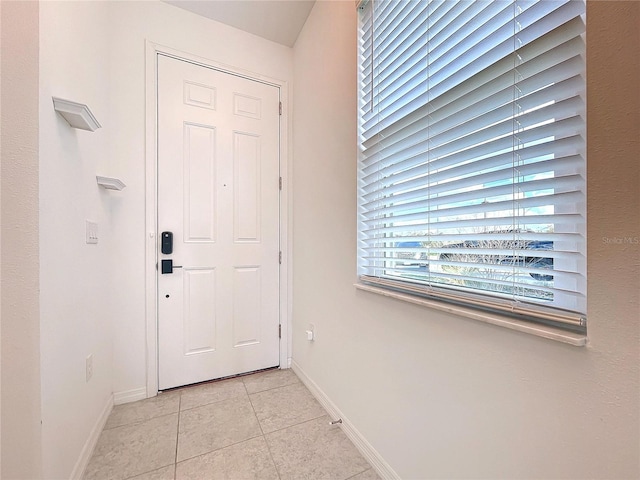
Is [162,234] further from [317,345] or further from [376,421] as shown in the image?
[376,421]

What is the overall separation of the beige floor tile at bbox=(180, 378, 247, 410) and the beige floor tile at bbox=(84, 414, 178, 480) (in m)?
0.18

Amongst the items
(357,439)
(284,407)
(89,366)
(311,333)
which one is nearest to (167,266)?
(89,366)

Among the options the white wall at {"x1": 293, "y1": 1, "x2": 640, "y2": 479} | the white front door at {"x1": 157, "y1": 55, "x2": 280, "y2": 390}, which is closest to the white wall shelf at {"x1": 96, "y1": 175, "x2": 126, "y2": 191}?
the white front door at {"x1": 157, "y1": 55, "x2": 280, "y2": 390}

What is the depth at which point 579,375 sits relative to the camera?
62cm

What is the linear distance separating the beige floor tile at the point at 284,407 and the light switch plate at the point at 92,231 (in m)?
1.38

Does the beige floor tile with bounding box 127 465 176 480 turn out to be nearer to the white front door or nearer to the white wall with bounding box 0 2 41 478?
the white wall with bounding box 0 2 41 478

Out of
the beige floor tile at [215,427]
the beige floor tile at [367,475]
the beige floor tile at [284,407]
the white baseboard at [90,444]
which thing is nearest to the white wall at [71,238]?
the white baseboard at [90,444]

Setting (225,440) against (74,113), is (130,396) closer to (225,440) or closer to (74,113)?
(225,440)

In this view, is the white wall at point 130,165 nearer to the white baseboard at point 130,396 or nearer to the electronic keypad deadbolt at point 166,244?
the white baseboard at point 130,396

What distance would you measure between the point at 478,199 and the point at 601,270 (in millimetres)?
355

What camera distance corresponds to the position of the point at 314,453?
54.4 inches

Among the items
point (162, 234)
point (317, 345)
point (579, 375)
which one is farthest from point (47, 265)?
point (579, 375)

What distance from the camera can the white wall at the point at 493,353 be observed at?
1.82ft

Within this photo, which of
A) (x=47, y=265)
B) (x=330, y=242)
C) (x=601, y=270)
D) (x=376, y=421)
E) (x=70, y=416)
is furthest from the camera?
(x=330, y=242)
